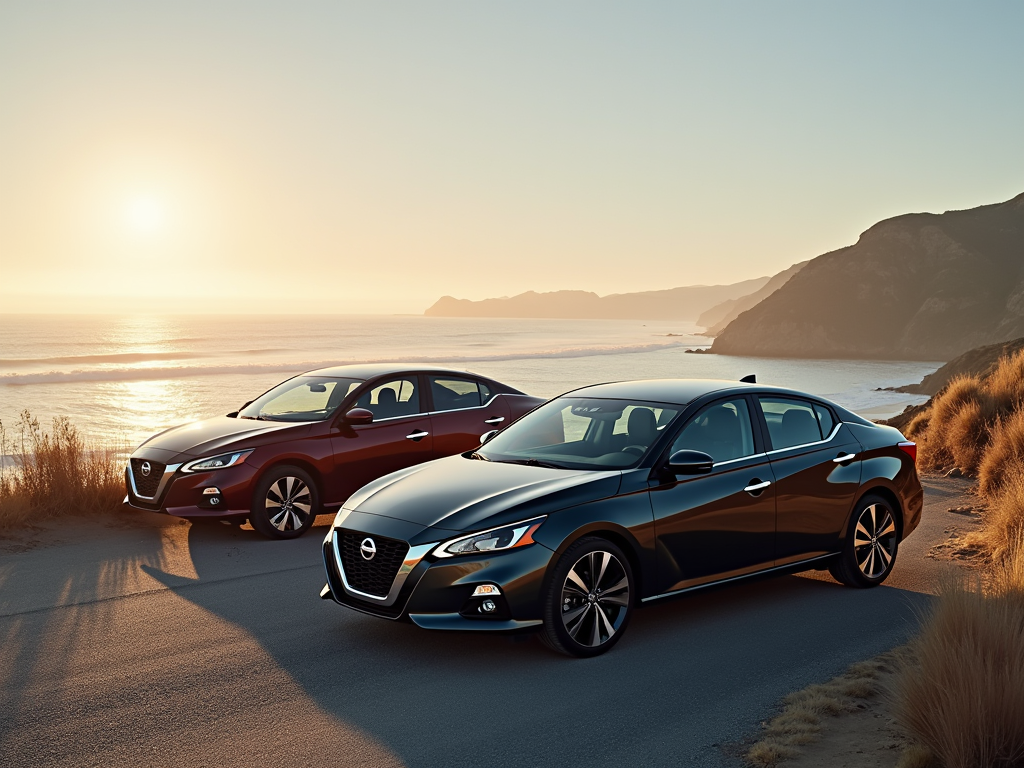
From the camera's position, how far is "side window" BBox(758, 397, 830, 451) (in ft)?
24.0

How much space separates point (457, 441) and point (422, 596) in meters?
5.33

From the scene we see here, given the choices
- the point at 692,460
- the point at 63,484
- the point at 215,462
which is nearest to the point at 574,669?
the point at 692,460

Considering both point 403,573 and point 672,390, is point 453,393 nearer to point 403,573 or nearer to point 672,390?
point 672,390

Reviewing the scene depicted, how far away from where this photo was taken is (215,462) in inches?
Answer: 376

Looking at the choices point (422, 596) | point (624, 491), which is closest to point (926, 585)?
point (624, 491)

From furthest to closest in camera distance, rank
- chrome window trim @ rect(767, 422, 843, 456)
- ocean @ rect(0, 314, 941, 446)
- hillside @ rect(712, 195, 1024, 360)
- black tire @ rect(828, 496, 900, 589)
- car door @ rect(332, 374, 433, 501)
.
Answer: hillside @ rect(712, 195, 1024, 360), ocean @ rect(0, 314, 941, 446), car door @ rect(332, 374, 433, 501), black tire @ rect(828, 496, 900, 589), chrome window trim @ rect(767, 422, 843, 456)

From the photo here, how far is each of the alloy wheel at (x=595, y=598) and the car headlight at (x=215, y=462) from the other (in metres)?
4.90

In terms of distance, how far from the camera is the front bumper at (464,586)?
5.59 m

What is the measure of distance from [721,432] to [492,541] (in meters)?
2.19

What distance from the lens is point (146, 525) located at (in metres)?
10.4

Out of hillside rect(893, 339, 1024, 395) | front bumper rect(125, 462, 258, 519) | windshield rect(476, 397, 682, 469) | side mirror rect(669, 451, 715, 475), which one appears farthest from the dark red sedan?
hillside rect(893, 339, 1024, 395)

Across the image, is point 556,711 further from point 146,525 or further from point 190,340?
point 190,340

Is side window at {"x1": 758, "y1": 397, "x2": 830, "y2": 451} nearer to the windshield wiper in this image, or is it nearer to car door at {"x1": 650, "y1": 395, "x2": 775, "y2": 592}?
car door at {"x1": 650, "y1": 395, "x2": 775, "y2": 592}

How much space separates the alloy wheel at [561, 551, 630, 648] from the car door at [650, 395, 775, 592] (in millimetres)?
389
